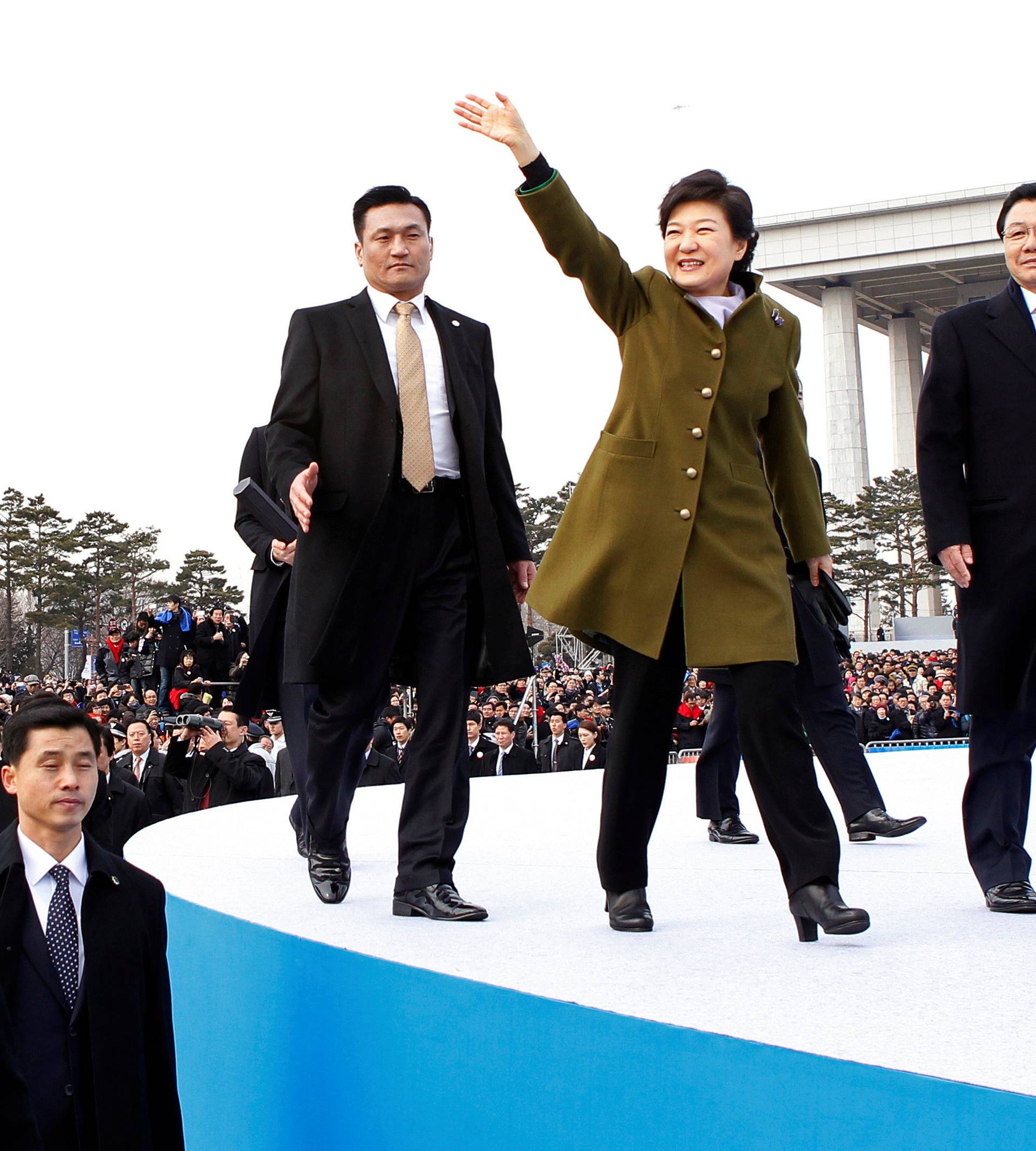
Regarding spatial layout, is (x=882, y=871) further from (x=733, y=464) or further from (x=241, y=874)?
(x=241, y=874)

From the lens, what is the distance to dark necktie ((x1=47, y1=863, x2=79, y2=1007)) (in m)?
2.65

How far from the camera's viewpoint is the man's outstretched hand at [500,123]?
2.87m

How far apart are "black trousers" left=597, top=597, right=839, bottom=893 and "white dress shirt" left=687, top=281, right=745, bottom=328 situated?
0.65m

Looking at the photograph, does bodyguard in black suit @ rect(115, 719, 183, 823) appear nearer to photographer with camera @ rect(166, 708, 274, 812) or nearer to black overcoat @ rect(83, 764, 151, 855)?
photographer with camera @ rect(166, 708, 274, 812)

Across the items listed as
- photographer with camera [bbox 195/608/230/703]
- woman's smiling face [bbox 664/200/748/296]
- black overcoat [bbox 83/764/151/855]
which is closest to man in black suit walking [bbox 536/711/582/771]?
photographer with camera [bbox 195/608/230/703]

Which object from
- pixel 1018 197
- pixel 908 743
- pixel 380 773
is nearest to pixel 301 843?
pixel 1018 197

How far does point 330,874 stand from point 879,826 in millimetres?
1954

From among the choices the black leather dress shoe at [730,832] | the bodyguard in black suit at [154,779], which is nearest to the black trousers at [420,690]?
the black leather dress shoe at [730,832]

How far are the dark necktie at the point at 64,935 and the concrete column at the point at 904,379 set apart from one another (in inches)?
2203

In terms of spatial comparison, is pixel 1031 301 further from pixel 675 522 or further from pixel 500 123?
pixel 500 123

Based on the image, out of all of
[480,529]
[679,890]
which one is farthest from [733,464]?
[679,890]

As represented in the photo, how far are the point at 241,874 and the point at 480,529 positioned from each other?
1371mm

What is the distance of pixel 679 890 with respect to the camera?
3.65 metres

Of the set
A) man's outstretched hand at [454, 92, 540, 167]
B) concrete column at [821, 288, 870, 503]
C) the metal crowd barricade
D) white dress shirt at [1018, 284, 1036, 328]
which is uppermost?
concrete column at [821, 288, 870, 503]
